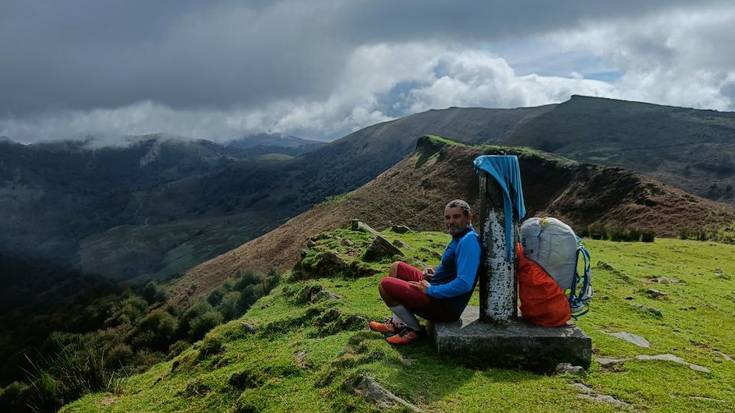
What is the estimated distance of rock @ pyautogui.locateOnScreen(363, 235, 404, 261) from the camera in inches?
680

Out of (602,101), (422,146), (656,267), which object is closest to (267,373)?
(656,267)

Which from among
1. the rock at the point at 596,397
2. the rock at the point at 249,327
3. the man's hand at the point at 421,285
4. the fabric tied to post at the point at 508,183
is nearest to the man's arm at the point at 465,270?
the man's hand at the point at 421,285

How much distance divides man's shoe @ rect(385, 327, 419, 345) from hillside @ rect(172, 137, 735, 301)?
85.4ft

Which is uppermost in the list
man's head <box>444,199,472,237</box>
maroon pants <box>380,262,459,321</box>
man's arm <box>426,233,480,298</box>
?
man's head <box>444,199,472,237</box>

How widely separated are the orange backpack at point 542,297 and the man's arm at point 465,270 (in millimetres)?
907

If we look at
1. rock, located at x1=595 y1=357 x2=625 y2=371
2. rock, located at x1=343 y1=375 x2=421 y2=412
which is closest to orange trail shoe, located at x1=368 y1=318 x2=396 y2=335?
rock, located at x1=343 y1=375 x2=421 y2=412

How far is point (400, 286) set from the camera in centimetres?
816

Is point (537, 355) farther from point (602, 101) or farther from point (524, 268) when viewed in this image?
point (602, 101)

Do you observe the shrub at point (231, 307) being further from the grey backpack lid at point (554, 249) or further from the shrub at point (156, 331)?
the grey backpack lid at point (554, 249)

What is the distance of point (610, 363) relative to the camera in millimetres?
7891

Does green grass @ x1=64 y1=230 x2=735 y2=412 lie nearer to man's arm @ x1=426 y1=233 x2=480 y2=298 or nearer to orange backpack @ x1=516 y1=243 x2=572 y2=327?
orange backpack @ x1=516 y1=243 x2=572 y2=327

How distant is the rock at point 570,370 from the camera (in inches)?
285

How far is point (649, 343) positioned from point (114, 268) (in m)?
136

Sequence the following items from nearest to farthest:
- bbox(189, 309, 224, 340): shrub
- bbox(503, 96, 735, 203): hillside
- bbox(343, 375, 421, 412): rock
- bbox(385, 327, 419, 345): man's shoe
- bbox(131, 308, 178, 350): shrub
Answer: bbox(343, 375, 421, 412): rock < bbox(385, 327, 419, 345): man's shoe < bbox(189, 309, 224, 340): shrub < bbox(131, 308, 178, 350): shrub < bbox(503, 96, 735, 203): hillside
